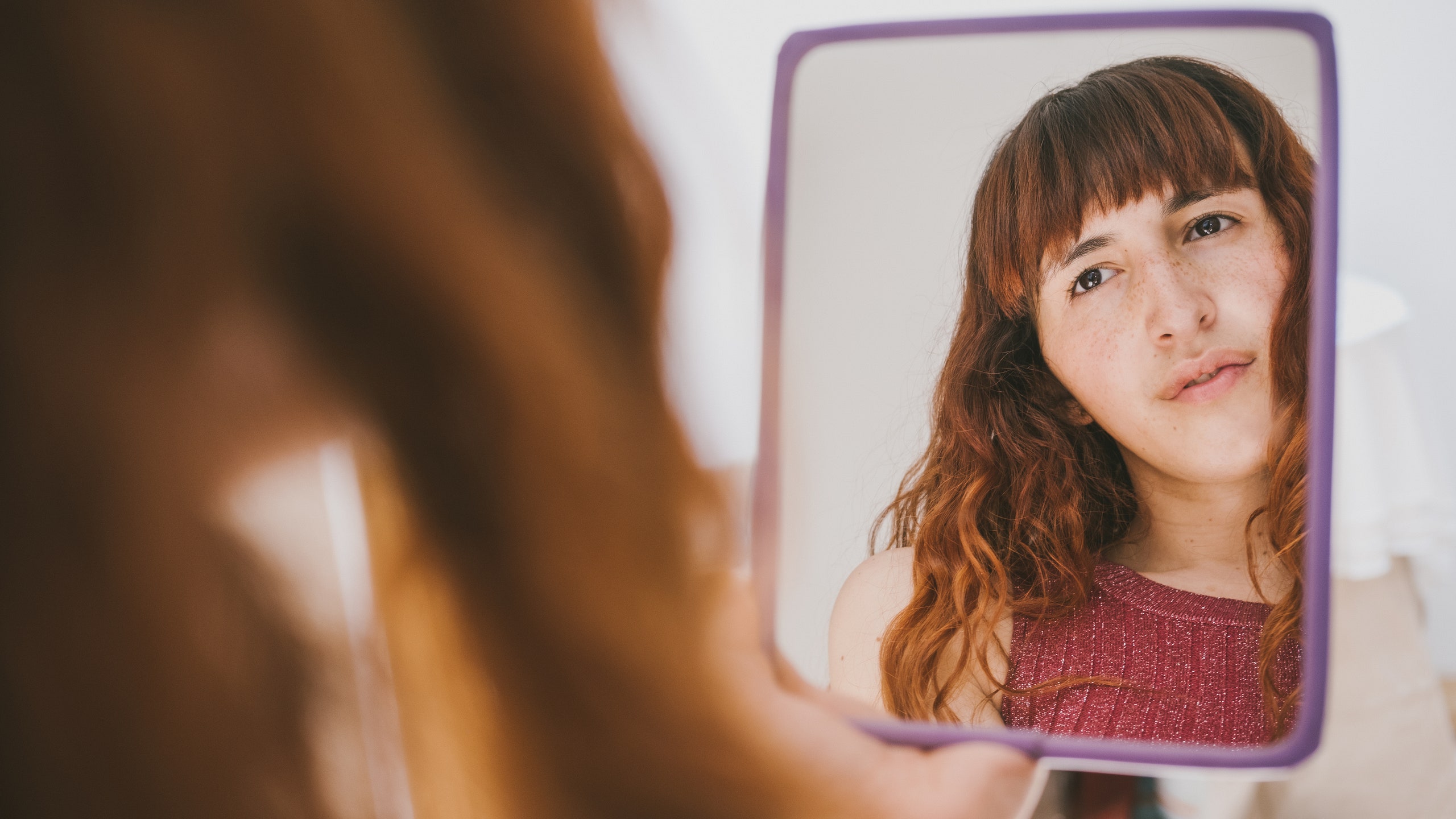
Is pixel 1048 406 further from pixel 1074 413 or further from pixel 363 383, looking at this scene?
pixel 363 383

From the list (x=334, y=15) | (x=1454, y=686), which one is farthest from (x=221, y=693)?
(x=1454, y=686)

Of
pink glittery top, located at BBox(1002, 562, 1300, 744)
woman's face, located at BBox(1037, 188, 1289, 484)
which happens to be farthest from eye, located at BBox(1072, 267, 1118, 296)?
pink glittery top, located at BBox(1002, 562, 1300, 744)

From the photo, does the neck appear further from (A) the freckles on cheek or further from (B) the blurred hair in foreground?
(B) the blurred hair in foreground

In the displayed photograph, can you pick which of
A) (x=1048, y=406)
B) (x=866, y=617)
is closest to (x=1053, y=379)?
(x=1048, y=406)

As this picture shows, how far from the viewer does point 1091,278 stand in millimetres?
321

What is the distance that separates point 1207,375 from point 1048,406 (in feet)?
0.17

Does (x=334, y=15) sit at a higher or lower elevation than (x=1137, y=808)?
higher

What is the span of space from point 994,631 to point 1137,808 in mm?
116

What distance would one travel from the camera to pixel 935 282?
1.11 ft

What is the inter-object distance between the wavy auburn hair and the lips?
0.01 m

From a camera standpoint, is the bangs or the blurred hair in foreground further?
the bangs

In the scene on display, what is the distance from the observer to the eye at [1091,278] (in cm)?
32

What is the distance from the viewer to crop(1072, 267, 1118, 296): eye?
32 cm

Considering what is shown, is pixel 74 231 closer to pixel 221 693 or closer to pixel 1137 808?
pixel 221 693
